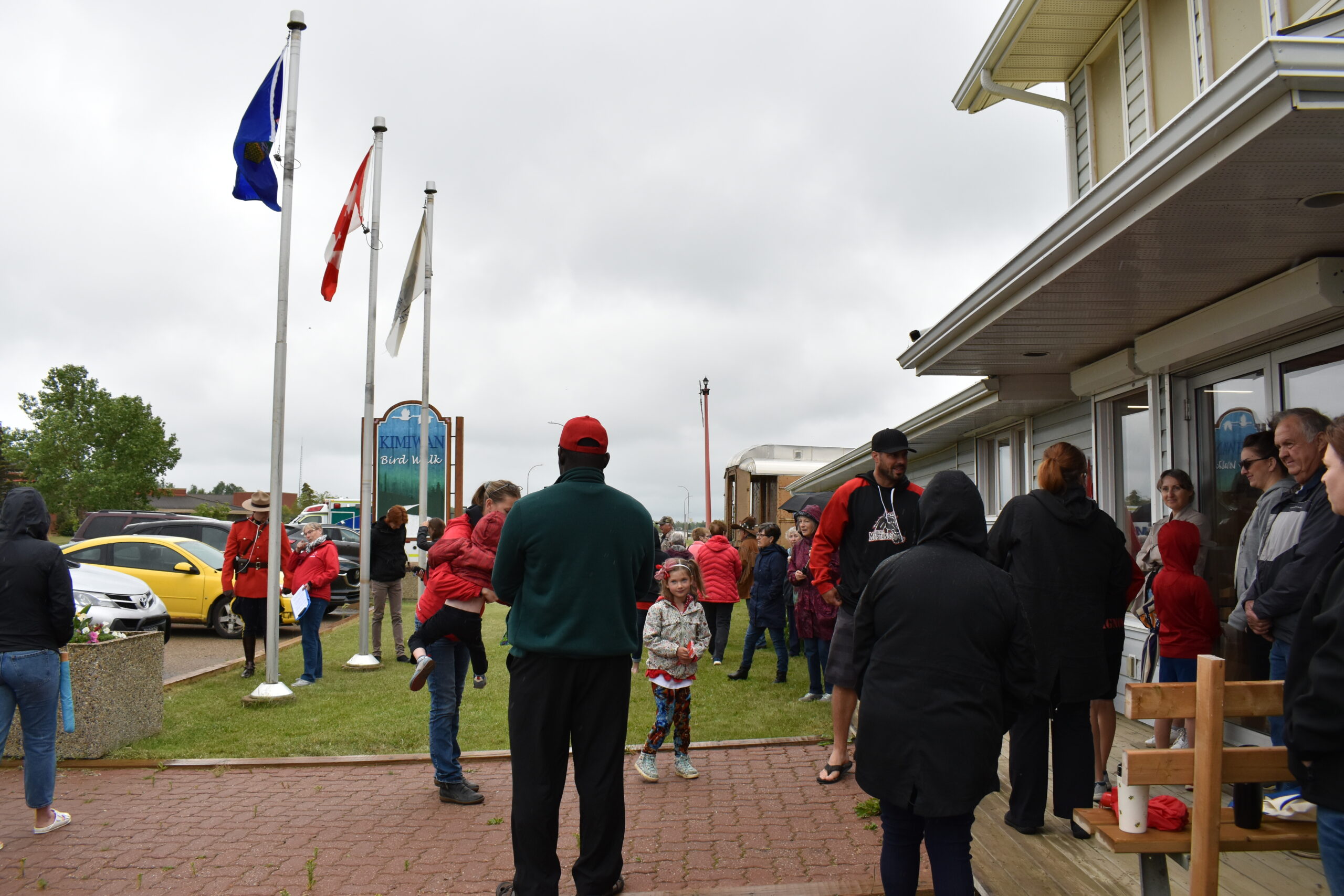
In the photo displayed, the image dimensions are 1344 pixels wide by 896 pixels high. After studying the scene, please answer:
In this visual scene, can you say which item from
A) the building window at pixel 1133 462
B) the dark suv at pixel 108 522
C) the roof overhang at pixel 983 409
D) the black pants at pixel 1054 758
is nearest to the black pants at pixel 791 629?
the roof overhang at pixel 983 409

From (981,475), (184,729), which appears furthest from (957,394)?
(184,729)

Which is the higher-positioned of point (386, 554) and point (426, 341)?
point (426, 341)

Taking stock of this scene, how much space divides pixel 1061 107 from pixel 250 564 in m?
10.2

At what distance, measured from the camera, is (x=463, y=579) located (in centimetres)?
531

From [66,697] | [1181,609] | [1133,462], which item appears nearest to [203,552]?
[66,697]

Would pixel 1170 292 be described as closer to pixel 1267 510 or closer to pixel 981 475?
pixel 1267 510

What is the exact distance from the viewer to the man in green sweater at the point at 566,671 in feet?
12.8

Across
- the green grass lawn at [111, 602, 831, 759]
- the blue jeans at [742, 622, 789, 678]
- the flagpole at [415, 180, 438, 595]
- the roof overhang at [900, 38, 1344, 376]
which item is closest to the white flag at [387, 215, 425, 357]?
the flagpole at [415, 180, 438, 595]

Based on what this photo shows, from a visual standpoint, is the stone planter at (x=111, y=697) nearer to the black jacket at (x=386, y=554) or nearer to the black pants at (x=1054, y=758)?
the black jacket at (x=386, y=554)

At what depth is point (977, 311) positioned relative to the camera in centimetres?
649

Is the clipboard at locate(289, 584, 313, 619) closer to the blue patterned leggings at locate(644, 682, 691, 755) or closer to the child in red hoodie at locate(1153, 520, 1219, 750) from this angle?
the blue patterned leggings at locate(644, 682, 691, 755)

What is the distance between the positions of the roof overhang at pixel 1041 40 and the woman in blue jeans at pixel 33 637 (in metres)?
9.39

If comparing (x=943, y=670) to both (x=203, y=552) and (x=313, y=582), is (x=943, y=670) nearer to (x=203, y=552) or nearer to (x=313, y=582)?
(x=313, y=582)

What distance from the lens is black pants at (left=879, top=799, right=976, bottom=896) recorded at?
3236 millimetres
